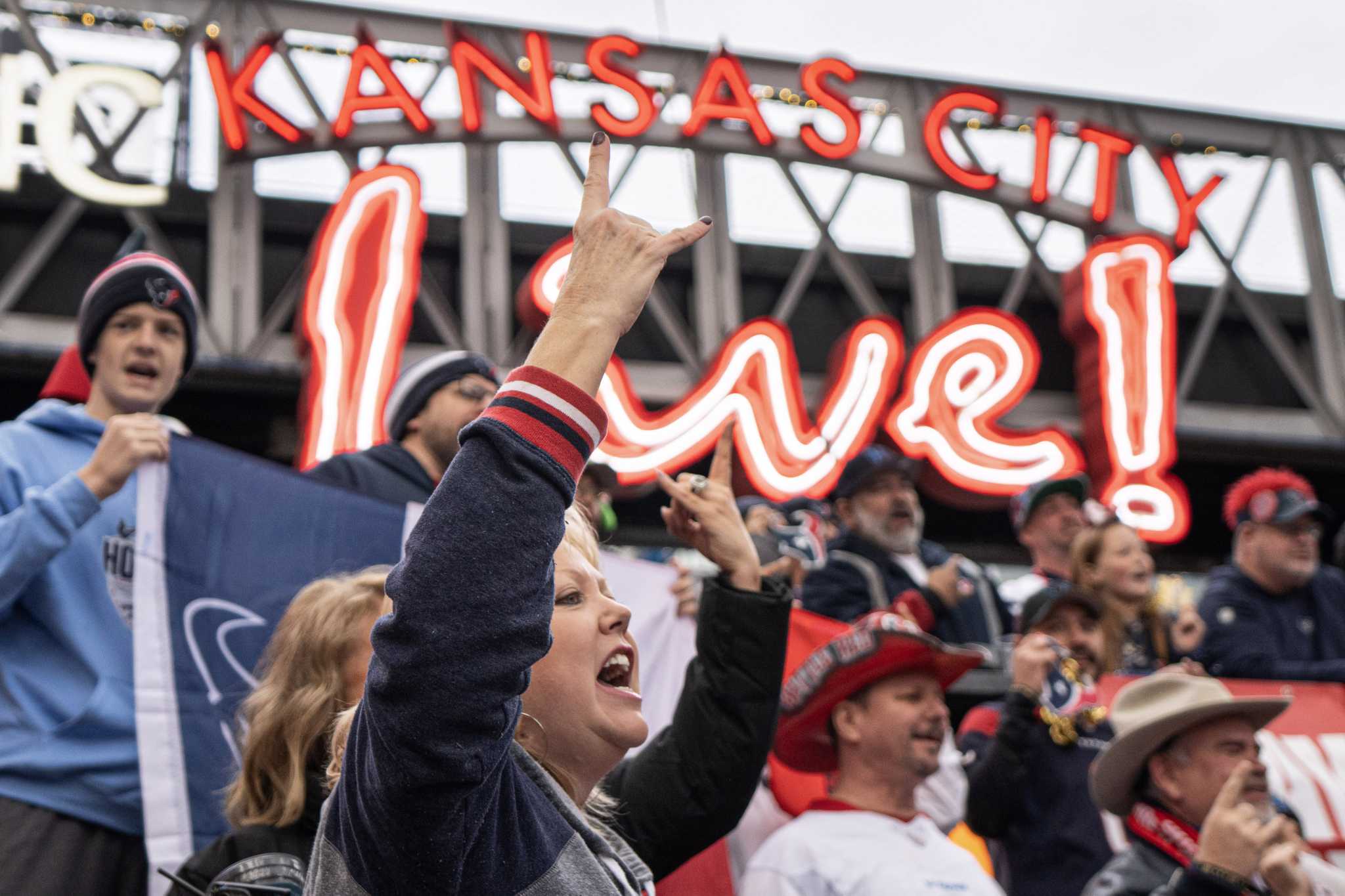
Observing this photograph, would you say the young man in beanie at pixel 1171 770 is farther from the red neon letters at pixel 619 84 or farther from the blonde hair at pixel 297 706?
the red neon letters at pixel 619 84

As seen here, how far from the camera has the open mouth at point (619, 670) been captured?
197 centimetres

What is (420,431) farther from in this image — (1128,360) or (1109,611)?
(1128,360)

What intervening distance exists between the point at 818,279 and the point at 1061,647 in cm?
901

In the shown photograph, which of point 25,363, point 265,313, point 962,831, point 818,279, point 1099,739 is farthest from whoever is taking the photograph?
point 818,279

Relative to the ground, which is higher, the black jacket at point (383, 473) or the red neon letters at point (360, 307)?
the red neon letters at point (360, 307)

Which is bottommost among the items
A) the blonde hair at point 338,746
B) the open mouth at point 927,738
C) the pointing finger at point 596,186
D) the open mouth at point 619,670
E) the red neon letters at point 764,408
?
the open mouth at point 927,738

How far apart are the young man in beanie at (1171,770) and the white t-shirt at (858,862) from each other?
0.39 m

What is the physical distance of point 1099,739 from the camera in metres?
4.47

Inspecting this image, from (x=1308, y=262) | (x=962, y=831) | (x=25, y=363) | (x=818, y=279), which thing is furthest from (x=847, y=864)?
(x=1308, y=262)

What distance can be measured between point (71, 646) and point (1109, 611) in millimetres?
3671

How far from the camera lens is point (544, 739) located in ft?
6.13

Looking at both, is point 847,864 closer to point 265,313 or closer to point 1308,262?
point 265,313

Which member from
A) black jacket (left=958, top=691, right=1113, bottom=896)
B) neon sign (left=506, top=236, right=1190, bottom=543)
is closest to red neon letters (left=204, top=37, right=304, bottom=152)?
neon sign (left=506, top=236, right=1190, bottom=543)

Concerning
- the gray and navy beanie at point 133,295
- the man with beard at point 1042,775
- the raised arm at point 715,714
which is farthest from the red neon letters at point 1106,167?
the raised arm at point 715,714
